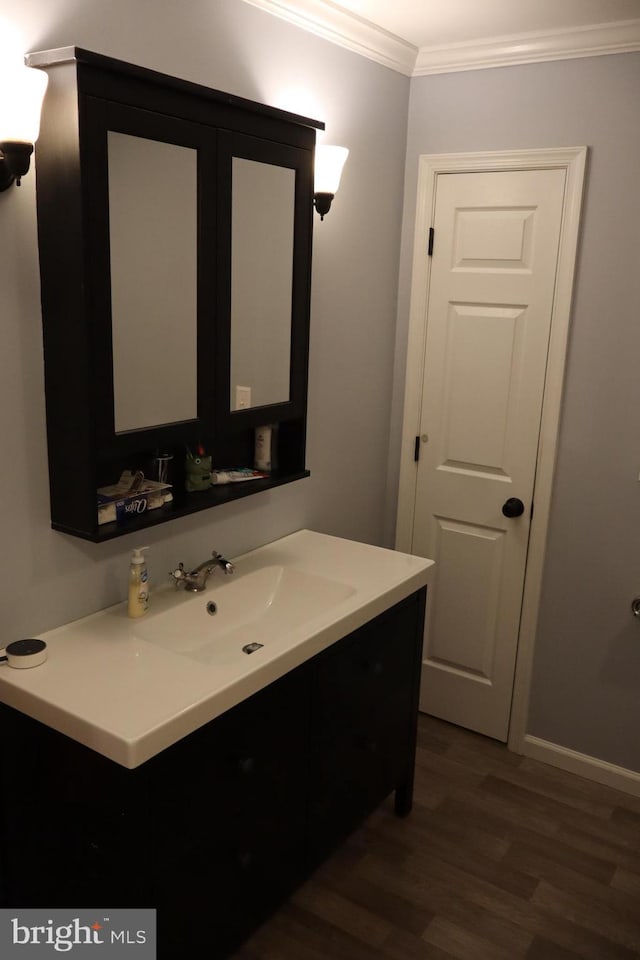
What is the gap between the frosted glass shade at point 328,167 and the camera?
2.42m

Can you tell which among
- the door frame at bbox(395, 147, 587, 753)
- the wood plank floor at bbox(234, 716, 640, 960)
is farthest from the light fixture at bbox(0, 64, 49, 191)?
the wood plank floor at bbox(234, 716, 640, 960)

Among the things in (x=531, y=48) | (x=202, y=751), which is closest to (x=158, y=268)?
(x=202, y=751)

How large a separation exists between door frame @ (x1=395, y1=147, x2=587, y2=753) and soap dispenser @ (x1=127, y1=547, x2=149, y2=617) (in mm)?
1437

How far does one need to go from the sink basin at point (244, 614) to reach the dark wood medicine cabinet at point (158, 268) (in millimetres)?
265

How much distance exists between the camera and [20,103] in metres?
1.60

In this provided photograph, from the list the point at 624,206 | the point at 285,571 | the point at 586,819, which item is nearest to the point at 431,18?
the point at 624,206

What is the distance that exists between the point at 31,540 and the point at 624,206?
2.08 metres

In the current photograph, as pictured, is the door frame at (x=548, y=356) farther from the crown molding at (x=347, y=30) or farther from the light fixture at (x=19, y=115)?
the light fixture at (x=19, y=115)

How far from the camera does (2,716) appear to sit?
5.92ft

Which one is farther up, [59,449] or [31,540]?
[59,449]

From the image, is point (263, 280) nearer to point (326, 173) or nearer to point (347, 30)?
point (326, 173)

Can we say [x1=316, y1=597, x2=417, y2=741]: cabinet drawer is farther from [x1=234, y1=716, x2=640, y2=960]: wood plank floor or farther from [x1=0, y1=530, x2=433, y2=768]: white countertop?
[x1=234, y1=716, x2=640, y2=960]: wood plank floor

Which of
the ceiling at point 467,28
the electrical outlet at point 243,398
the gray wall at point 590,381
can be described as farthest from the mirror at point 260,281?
the gray wall at point 590,381

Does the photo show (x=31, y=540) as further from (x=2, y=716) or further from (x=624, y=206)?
(x=624, y=206)
